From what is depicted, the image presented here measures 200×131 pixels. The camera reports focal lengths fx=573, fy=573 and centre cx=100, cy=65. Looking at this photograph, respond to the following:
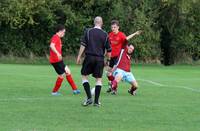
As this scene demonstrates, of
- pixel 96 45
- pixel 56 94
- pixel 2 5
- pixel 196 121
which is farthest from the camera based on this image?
pixel 2 5

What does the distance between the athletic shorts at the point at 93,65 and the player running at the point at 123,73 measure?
3534 millimetres

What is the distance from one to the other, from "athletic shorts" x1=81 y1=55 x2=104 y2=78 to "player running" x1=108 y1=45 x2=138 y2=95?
3.53m

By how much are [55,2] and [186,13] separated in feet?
35.2

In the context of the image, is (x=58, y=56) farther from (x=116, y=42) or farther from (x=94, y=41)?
(x=94, y=41)

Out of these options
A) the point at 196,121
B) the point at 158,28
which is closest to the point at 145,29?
the point at 158,28

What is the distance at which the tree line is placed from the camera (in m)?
46.1

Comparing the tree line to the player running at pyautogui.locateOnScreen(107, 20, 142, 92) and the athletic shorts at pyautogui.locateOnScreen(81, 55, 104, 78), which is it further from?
the athletic shorts at pyautogui.locateOnScreen(81, 55, 104, 78)

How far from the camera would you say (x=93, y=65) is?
13.2 metres

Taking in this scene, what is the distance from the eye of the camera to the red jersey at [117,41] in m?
17.5

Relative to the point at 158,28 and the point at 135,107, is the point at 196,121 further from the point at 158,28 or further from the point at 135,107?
the point at 158,28

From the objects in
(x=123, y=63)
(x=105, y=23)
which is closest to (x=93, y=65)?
(x=123, y=63)

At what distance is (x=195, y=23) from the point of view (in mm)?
47812

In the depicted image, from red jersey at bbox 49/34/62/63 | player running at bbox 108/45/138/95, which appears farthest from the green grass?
red jersey at bbox 49/34/62/63

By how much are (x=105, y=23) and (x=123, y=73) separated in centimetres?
3062
